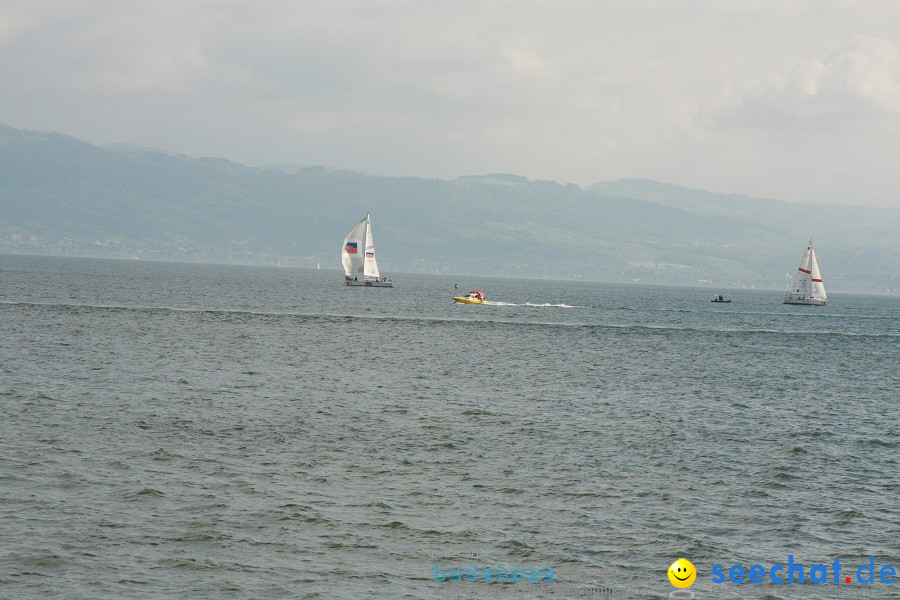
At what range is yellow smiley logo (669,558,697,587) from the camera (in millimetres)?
29312

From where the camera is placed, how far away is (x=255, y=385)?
6988 centimetres

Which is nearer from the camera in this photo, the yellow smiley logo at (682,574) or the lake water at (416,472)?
the yellow smiley logo at (682,574)

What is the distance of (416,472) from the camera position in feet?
145

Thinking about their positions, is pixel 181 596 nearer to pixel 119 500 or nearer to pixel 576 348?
pixel 119 500

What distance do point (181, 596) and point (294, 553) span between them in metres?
4.81

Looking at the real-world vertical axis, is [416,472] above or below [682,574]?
above

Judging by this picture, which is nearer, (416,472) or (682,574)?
(682,574)

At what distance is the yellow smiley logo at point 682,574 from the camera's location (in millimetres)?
29312

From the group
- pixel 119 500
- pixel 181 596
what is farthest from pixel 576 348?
pixel 181 596

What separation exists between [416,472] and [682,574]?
16.6 m

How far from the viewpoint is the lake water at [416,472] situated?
31.2 meters

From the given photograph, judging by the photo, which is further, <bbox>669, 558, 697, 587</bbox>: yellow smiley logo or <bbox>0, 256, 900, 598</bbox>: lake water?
<bbox>0, 256, 900, 598</bbox>: lake water

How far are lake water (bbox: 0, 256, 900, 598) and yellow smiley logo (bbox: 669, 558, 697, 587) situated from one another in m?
0.67

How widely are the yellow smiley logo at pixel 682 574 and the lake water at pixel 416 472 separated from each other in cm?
67
